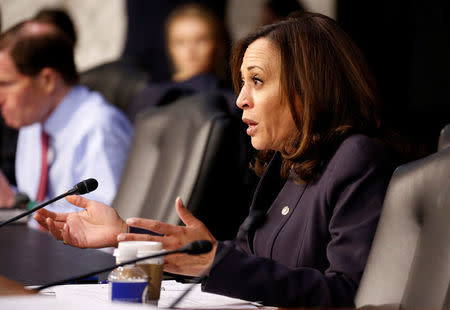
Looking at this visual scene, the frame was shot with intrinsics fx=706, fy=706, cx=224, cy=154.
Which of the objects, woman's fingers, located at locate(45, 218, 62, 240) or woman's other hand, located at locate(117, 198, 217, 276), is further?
woman's fingers, located at locate(45, 218, 62, 240)

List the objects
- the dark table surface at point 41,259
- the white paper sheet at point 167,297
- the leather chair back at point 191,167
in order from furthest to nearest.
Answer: the leather chair back at point 191,167 < the dark table surface at point 41,259 < the white paper sheet at point 167,297

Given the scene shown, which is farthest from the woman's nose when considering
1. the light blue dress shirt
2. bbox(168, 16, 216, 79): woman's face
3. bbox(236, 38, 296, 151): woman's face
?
bbox(168, 16, 216, 79): woman's face

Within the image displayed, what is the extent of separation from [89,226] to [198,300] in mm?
287

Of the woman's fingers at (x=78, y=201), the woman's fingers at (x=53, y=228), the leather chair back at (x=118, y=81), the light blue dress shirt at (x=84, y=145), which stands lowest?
the light blue dress shirt at (x=84, y=145)

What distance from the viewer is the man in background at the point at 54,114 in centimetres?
285

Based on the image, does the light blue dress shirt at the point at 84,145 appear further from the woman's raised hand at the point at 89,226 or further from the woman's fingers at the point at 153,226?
the woman's fingers at the point at 153,226

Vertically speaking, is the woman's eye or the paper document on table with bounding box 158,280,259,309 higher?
the woman's eye

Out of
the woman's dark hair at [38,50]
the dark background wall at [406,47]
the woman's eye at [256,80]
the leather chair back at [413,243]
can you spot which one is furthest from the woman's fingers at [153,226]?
the woman's dark hair at [38,50]

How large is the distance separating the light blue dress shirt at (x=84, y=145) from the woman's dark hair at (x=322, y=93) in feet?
4.25

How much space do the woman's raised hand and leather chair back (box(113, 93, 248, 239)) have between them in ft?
2.12

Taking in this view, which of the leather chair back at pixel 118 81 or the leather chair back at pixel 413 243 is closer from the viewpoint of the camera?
the leather chair back at pixel 413 243

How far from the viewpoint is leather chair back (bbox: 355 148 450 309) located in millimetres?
1015

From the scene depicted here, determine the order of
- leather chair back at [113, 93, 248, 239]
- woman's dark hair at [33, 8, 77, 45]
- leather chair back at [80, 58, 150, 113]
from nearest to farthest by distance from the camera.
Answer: leather chair back at [113, 93, 248, 239] → leather chair back at [80, 58, 150, 113] → woman's dark hair at [33, 8, 77, 45]

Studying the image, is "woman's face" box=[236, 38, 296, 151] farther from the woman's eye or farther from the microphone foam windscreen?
the microphone foam windscreen
